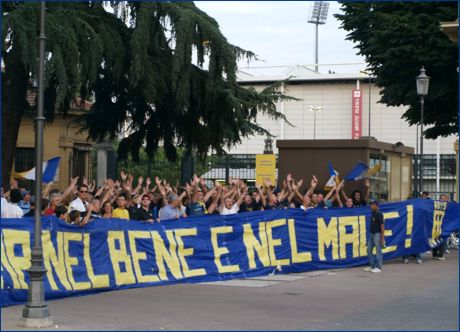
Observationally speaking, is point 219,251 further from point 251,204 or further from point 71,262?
point 71,262

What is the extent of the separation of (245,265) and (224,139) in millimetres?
10695

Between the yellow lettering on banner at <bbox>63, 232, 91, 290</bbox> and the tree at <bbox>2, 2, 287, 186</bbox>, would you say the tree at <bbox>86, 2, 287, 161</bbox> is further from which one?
the yellow lettering on banner at <bbox>63, 232, 91, 290</bbox>

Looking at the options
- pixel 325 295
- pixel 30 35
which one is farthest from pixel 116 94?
pixel 325 295

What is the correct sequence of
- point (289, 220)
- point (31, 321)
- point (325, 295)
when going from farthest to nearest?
point (289, 220), point (325, 295), point (31, 321)

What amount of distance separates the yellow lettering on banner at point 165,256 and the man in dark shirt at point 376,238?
4.96m

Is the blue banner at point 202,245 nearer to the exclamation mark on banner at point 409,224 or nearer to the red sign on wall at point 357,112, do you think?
the exclamation mark on banner at point 409,224

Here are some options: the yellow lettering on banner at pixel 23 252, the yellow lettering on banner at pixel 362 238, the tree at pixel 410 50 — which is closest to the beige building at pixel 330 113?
the tree at pixel 410 50

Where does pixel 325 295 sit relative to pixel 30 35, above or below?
below

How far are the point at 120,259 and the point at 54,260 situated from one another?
1.68m

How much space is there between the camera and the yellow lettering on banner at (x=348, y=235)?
21.2m

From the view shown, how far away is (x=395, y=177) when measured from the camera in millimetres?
29047

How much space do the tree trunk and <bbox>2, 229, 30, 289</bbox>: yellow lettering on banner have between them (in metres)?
10.5

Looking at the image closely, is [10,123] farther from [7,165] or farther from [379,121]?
[379,121]

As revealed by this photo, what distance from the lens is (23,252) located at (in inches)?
558
